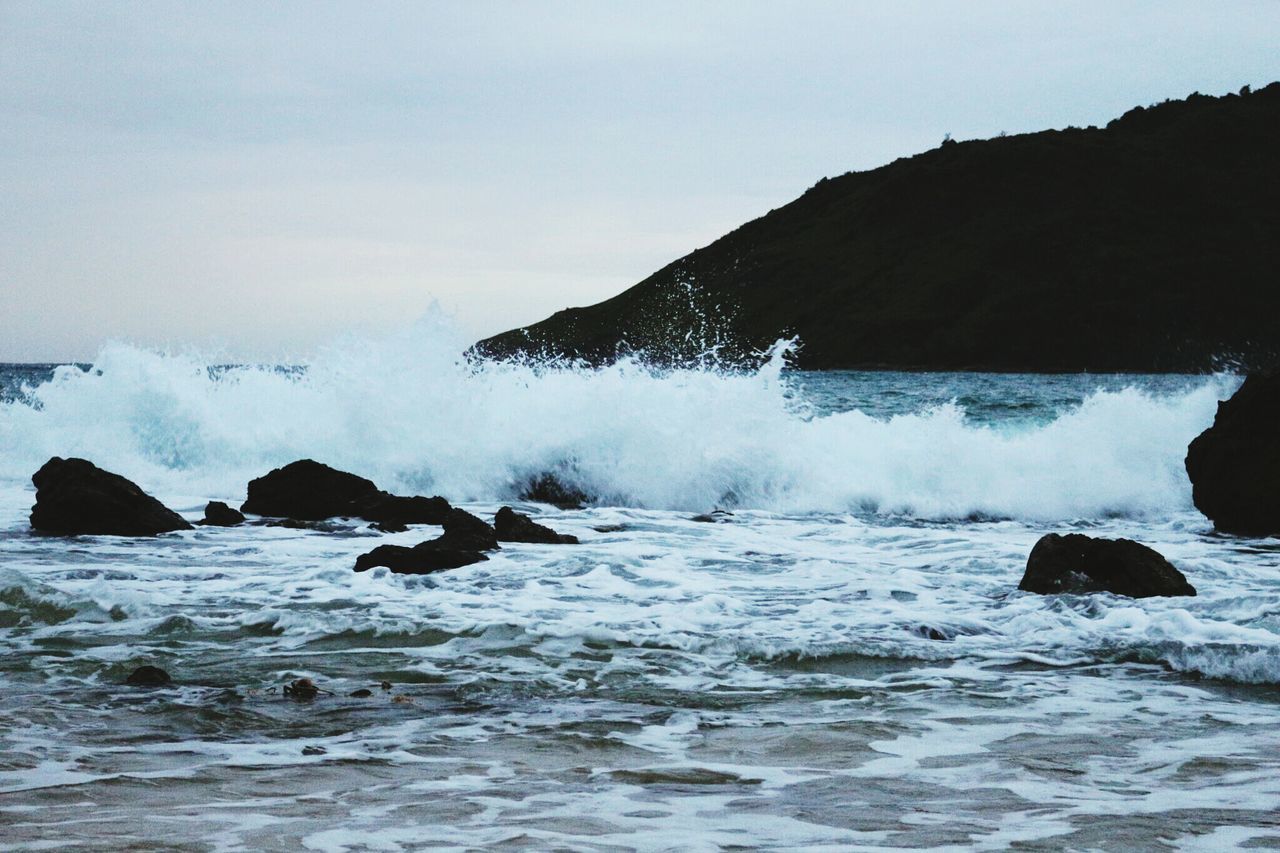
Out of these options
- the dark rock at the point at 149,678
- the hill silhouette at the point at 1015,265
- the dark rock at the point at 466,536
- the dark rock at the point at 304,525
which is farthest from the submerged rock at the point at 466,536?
the hill silhouette at the point at 1015,265

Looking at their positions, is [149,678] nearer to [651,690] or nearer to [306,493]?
[651,690]

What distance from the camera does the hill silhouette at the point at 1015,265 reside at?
116m

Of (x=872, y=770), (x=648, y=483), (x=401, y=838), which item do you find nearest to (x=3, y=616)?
(x=401, y=838)

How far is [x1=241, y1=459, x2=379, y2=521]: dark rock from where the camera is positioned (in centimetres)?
1359

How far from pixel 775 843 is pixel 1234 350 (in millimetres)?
121891

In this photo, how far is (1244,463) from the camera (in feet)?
42.5

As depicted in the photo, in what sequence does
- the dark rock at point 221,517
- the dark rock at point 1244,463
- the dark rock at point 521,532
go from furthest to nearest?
the dark rock at point 221,517 → the dark rock at point 1244,463 → the dark rock at point 521,532

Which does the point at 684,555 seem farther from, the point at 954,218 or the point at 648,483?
the point at 954,218

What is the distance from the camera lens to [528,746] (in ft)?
16.9

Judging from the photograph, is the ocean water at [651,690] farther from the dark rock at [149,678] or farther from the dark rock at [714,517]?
the dark rock at [714,517]

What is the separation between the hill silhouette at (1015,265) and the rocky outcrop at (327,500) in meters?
87.3

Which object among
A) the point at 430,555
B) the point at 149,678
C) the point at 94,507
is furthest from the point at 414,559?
the point at 94,507

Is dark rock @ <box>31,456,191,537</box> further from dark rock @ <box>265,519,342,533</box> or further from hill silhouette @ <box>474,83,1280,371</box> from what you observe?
hill silhouette @ <box>474,83,1280,371</box>

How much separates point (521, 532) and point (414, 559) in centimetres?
212
